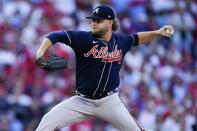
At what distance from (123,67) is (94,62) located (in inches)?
205

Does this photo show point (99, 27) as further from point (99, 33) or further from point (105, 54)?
point (105, 54)

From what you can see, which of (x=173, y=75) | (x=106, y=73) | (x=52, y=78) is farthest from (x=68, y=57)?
(x=106, y=73)

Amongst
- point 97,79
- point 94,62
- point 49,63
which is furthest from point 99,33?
point 49,63

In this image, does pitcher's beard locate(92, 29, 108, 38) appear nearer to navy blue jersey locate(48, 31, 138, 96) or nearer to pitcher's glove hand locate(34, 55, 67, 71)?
navy blue jersey locate(48, 31, 138, 96)

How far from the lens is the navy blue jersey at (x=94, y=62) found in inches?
265

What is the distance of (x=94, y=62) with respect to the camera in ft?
22.3

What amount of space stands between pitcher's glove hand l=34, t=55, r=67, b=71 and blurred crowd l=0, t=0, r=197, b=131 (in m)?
3.39

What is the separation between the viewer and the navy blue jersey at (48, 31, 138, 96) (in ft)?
22.1

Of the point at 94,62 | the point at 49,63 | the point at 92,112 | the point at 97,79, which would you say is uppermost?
the point at 49,63

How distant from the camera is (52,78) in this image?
36.6ft

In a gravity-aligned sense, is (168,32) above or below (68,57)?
above

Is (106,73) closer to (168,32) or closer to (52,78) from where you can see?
(168,32)

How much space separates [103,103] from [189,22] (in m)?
7.98

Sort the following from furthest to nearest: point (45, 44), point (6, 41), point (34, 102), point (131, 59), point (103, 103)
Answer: point (131, 59), point (6, 41), point (34, 102), point (103, 103), point (45, 44)
